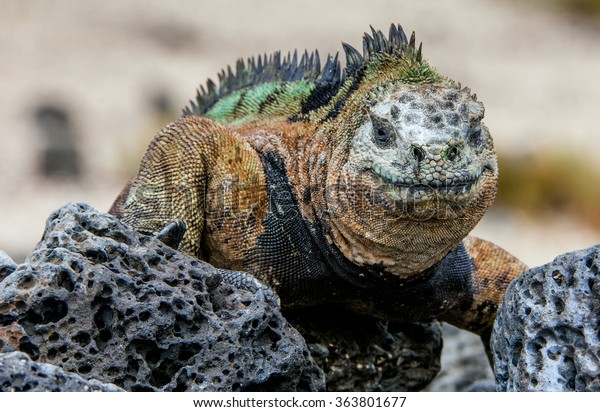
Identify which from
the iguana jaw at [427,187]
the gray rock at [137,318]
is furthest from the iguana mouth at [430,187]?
the gray rock at [137,318]

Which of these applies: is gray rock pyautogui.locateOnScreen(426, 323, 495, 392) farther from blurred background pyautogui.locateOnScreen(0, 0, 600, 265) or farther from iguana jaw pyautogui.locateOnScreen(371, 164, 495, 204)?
blurred background pyautogui.locateOnScreen(0, 0, 600, 265)

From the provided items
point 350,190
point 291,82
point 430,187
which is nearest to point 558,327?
point 430,187

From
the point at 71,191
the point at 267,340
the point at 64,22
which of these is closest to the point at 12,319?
the point at 267,340

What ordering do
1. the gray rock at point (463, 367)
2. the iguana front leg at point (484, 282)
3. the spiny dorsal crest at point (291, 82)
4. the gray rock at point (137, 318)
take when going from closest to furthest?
the gray rock at point (137, 318) < the spiny dorsal crest at point (291, 82) < the iguana front leg at point (484, 282) < the gray rock at point (463, 367)

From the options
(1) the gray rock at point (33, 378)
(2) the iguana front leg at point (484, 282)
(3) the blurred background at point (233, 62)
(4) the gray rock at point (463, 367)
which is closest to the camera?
(1) the gray rock at point (33, 378)

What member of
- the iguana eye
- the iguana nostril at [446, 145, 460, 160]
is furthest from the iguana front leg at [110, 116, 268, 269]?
→ the iguana nostril at [446, 145, 460, 160]

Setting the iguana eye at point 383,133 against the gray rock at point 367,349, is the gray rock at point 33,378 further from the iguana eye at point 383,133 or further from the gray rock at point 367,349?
the gray rock at point 367,349
